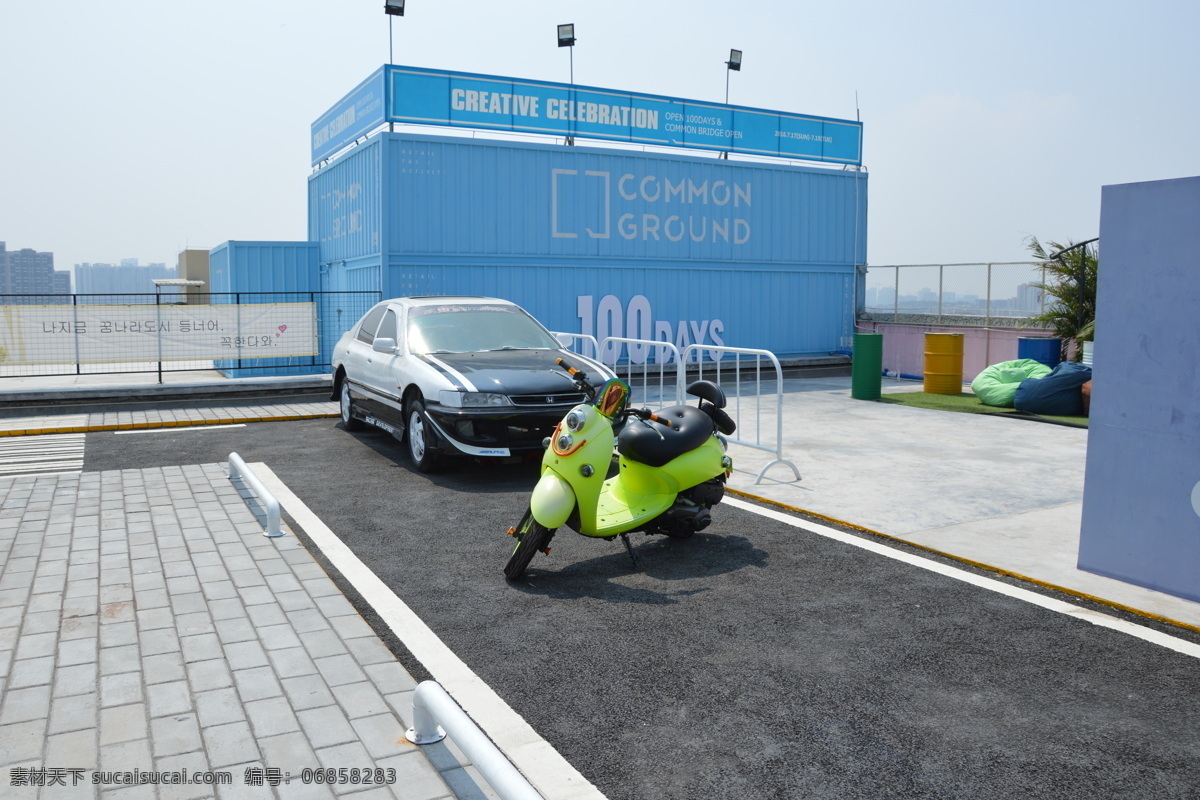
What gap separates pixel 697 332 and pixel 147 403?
1021 cm

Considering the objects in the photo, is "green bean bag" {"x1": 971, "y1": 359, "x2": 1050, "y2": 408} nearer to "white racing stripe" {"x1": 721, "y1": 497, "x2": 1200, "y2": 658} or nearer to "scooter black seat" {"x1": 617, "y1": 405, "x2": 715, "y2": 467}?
"white racing stripe" {"x1": 721, "y1": 497, "x2": 1200, "y2": 658}

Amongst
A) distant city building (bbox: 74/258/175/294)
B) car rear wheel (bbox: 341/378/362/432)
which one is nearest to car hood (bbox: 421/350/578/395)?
car rear wheel (bbox: 341/378/362/432)

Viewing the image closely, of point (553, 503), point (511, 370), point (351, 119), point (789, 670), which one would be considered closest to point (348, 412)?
point (511, 370)

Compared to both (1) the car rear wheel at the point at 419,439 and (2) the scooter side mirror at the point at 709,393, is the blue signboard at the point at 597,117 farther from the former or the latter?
(2) the scooter side mirror at the point at 709,393

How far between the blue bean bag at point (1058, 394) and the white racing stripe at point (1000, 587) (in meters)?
7.67

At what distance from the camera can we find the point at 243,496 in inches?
320

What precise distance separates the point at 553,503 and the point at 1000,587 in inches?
109

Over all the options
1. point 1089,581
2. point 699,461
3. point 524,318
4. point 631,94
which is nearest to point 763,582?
point 699,461

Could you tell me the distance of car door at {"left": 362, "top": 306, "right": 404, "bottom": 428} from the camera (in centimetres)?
999

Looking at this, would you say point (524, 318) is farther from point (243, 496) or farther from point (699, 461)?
point (699, 461)

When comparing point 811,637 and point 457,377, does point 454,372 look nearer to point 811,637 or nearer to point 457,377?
point 457,377

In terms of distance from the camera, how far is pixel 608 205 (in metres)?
18.1

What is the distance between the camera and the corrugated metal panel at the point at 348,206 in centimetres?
1625

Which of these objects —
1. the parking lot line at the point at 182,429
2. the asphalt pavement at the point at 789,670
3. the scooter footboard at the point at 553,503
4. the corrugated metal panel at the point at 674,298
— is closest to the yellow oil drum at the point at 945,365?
the corrugated metal panel at the point at 674,298
